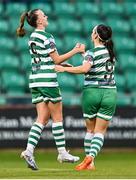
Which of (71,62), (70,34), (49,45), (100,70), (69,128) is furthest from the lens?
(70,34)

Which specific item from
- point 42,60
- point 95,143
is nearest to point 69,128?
point 95,143

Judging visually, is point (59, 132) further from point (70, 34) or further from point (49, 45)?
point (70, 34)

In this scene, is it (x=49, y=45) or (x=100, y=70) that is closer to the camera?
(x=49, y=45)

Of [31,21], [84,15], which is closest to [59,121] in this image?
[31,21]

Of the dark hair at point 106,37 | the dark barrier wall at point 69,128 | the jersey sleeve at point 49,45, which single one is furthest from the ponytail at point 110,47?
the dark barrier wall at point 69,128

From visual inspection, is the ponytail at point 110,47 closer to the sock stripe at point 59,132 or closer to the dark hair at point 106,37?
the dark hair at point 106,37

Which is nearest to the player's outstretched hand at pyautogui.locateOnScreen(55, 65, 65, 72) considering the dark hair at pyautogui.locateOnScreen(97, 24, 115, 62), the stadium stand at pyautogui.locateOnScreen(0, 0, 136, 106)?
the dark hair at pyautogui.locateOnScreen(97, 24, 115, 62)

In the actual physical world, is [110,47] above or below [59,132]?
above

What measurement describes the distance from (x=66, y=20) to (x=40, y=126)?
1118cm

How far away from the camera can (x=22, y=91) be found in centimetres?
2039

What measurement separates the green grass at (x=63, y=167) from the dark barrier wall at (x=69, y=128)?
0.18 metres

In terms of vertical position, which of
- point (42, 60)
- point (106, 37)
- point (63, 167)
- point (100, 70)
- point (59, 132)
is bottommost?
point (63, 167)

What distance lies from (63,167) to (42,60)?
90.8 inches

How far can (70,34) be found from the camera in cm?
2273
